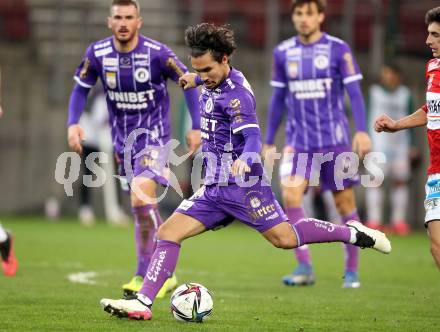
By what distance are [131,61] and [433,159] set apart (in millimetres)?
2875

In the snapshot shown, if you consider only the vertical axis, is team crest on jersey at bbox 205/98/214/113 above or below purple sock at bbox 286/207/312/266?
above

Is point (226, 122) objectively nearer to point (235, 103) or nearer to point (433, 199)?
point (235, 103)

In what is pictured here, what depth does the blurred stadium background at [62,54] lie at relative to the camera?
62.1 feet

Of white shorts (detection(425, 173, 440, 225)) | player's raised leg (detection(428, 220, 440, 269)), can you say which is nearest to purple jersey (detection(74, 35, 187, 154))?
white shorts (detection(425, 173, 440, 225))

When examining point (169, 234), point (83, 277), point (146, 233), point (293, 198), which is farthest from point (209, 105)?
point (83, 277)

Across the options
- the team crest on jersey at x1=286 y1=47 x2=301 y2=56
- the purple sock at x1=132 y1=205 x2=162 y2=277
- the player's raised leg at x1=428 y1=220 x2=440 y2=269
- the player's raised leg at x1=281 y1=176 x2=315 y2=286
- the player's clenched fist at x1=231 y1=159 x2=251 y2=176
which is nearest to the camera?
the player's clenched fist at x1=231 y1=159 x2=251 y2=176

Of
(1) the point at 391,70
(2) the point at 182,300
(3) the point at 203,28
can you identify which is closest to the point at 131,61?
(3) the point at 203,28

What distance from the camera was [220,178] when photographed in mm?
7281

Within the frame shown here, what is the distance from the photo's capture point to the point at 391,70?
1661cm

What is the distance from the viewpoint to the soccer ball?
23.2 feet

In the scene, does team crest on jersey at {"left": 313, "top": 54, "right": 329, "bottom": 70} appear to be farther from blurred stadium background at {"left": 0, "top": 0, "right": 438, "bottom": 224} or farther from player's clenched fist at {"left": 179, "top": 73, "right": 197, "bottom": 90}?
blurred stadium background at {"left": 0, "top": 0, "right": 438, "bottom": 224}

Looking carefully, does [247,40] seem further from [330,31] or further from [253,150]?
[253,150]

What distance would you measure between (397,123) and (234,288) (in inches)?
102

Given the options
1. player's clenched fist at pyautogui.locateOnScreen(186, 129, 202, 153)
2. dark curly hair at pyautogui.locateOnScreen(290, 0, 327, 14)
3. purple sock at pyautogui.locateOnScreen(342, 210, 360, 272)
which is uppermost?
dark curly hair at pyautogui.locateOnScreen(290, 0, 327, 14)
